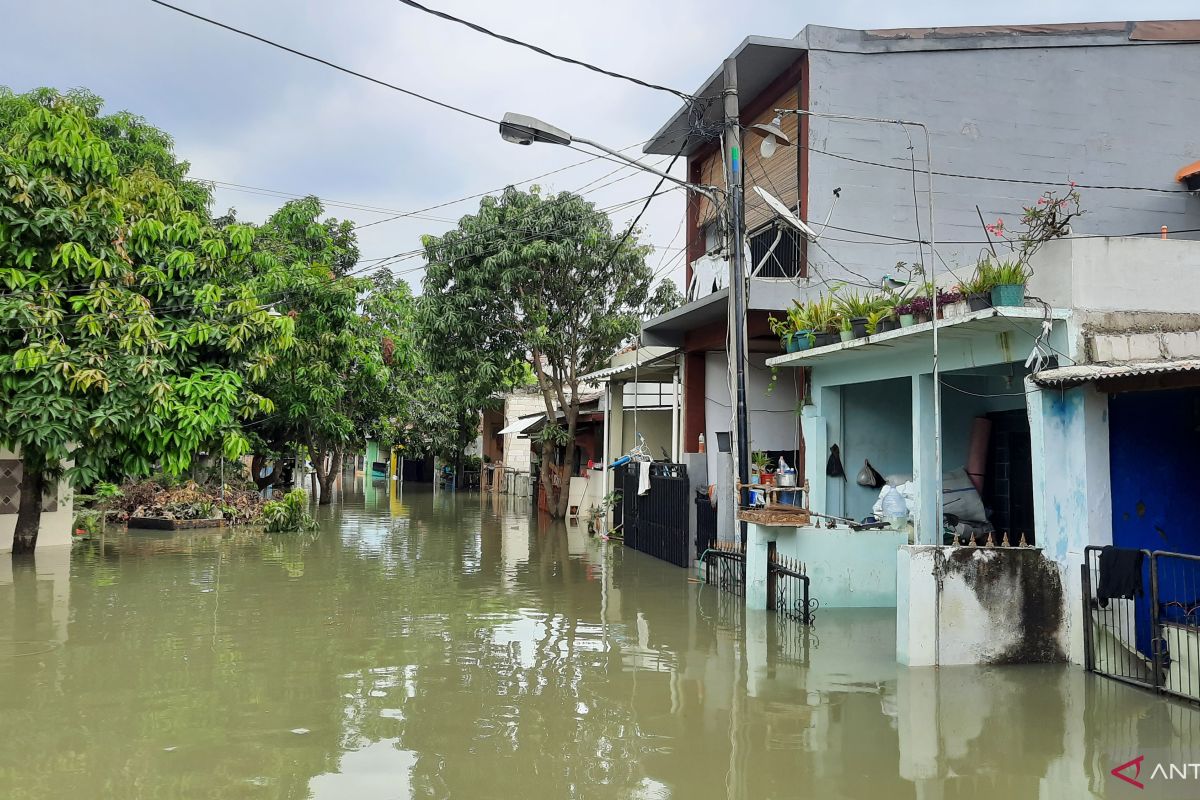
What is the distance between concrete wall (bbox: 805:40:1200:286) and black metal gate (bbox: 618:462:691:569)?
4967 mm

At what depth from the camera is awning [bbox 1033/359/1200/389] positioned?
763 centimetres

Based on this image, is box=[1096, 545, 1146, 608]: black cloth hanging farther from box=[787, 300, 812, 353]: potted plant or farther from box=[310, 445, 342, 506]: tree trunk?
box=[310, 445, 342, 506]: tree trunk

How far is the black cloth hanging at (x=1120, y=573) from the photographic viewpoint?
8195mm

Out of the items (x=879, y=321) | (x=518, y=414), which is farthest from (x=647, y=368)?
(x=518, y=414)

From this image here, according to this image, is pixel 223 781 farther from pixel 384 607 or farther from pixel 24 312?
pixel 24 312

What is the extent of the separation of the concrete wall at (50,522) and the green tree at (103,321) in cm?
118

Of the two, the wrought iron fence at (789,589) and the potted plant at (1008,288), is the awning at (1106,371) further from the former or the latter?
the wrought iron fence at (789,589)

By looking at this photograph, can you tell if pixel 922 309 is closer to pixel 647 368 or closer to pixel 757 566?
pixel 757 566

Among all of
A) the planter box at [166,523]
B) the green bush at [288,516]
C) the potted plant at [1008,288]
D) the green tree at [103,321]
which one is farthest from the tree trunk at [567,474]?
the potted plant at [1008,288]

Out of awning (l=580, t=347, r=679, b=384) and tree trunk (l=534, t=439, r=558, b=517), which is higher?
awning (l=580, t=347, r=679, b=384)

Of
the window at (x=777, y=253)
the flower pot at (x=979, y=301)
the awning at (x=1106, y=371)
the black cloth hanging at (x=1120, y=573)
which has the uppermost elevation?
the window at (x=777, y=253)

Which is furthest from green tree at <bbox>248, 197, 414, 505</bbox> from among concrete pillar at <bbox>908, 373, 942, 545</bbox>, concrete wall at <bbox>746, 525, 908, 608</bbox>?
concrete pillar at <bbox>908, 373, 942, 545</bbox>

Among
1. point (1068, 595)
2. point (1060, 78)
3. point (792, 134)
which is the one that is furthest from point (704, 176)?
point (1068, 595)

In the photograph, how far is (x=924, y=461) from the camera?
36.9 feet
